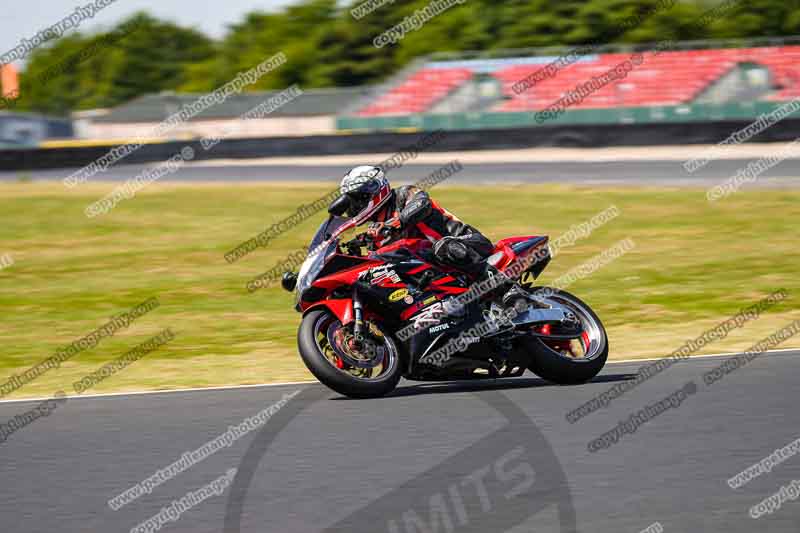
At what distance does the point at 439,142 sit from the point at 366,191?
81.1 ft

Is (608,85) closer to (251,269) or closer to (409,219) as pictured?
(251,269)

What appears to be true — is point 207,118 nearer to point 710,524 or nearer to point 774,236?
point 774,236

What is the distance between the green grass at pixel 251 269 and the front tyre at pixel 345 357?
1.63m

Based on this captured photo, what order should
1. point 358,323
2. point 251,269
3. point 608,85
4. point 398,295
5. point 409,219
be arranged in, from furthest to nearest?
1. point 608,85
2. point 251,269
3. point 398,295
4. point 409,219
5. point 358,323

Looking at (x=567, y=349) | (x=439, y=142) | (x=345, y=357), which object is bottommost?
(x=439, y=142)

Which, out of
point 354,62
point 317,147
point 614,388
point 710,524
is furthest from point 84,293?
point 354,62

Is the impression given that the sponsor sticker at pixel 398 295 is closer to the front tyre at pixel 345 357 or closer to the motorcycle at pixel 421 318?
the motorcycle at pixel 421 318

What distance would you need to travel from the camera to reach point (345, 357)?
7672 mm

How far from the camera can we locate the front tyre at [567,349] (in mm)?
8094

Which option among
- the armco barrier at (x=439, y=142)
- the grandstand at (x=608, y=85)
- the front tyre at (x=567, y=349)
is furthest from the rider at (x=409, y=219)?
the grandstand at (x=608, y=85)

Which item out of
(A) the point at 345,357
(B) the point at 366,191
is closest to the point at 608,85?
(B) the point at 366,191

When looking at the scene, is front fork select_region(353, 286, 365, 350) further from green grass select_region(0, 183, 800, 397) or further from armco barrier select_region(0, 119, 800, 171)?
armco barrier select_region(0, 119, 800, 171)

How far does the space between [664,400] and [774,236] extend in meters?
10.2

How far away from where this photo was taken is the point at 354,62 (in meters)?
70.9
